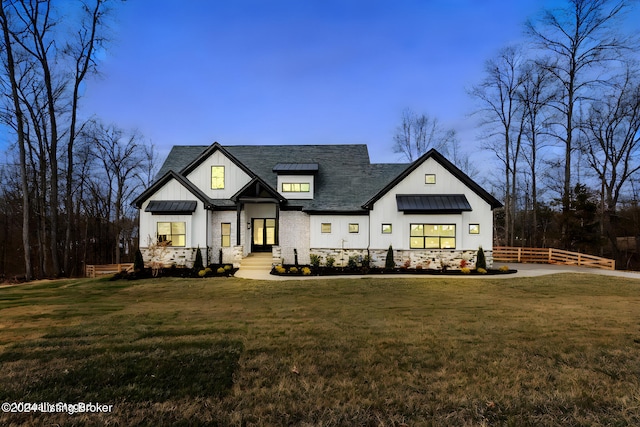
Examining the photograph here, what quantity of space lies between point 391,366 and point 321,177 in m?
16.1

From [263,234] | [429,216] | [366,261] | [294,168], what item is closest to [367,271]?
[366,261]

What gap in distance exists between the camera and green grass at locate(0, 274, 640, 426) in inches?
122

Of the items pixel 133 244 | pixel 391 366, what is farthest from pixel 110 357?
pixel 133 244

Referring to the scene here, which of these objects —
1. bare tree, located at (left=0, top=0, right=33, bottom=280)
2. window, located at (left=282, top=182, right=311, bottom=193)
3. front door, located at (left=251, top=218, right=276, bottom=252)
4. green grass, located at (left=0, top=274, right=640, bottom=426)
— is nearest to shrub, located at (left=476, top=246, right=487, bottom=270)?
green grass, located at (left=0, top=274, right=640, bottom=426)

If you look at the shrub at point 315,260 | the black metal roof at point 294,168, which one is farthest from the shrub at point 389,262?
the black metal roof at point 294,168

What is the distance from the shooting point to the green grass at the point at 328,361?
310 centimetres

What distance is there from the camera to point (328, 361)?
4.50 m

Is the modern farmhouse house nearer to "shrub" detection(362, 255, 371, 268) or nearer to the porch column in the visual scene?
the porch column

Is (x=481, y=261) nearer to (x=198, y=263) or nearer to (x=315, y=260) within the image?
(x=315, y=260)

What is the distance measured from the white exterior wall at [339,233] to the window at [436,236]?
3.06m

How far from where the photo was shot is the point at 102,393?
3436 mm

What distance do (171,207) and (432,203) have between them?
14.7 meters

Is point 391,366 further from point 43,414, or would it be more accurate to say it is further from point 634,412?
point 43,414

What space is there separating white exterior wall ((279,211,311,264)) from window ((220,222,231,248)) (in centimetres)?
311
